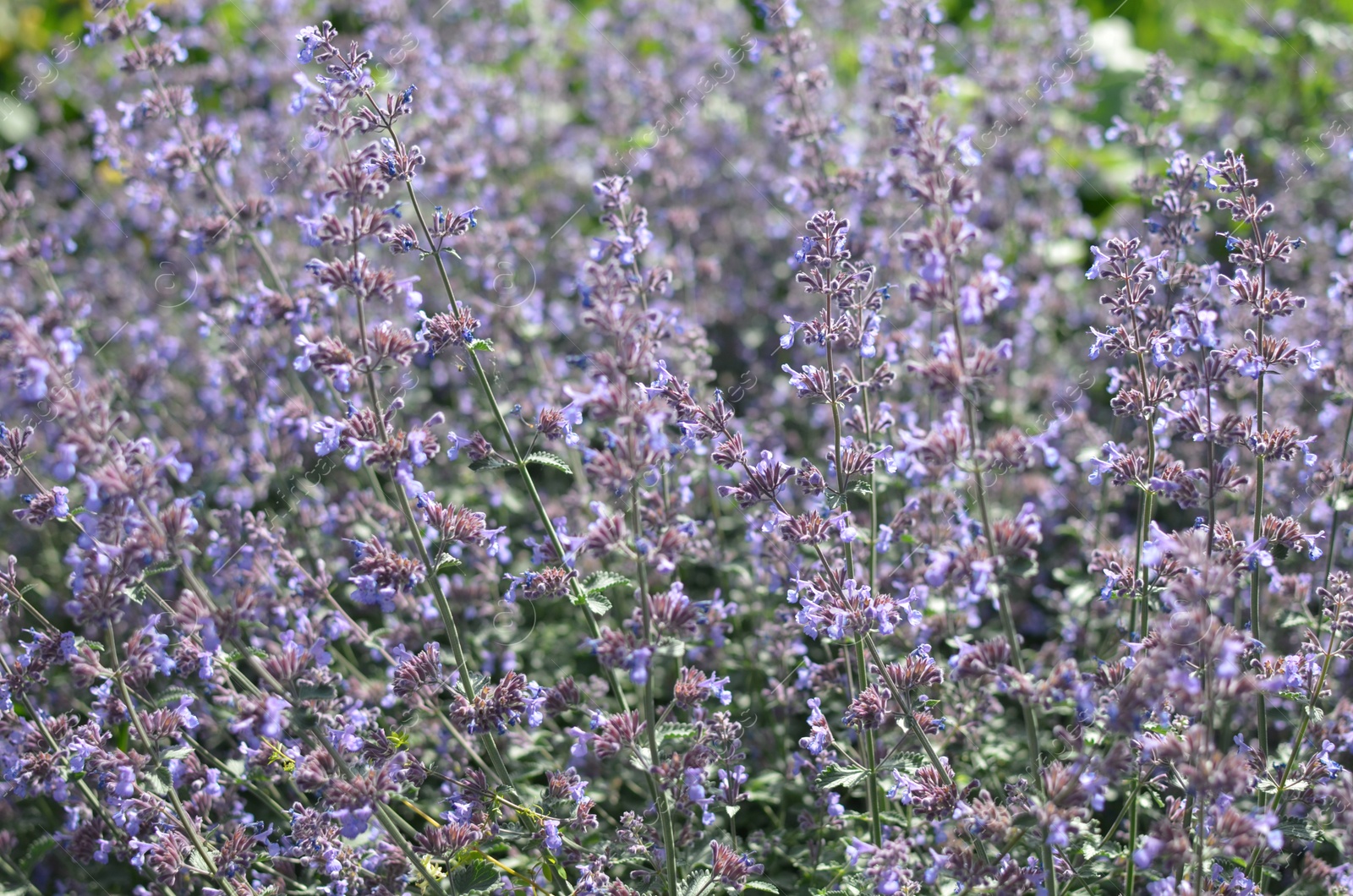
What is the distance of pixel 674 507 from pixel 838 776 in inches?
46.4

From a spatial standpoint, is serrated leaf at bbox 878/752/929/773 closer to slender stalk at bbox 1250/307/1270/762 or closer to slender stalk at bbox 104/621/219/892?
slender stalk at bbox 1250/307/1270/762

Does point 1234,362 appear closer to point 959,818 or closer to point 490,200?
point 959,818

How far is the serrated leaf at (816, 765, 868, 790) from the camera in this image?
3.41m

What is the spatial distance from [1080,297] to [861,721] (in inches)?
194

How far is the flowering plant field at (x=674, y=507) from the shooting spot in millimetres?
3264

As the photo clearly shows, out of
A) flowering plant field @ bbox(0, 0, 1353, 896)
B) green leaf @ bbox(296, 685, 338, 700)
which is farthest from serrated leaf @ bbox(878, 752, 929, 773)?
green leaf @ bbox(296, 685, 338, 700)

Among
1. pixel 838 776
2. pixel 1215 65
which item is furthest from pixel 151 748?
pixel 1215 65

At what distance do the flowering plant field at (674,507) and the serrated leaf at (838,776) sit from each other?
0.15ft

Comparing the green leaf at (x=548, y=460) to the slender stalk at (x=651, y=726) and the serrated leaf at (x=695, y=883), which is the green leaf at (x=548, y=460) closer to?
the slender stalk at (x=651, y=726)

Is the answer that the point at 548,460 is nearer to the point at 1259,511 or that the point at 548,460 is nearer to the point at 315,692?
the point at 315,692

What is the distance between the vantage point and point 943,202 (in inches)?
131

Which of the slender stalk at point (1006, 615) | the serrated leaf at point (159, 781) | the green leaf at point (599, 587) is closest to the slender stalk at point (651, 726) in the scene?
the green leaf at point (599, 587)

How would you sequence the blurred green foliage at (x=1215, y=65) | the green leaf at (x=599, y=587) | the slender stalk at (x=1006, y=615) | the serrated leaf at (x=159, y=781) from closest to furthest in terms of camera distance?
1. the slender stalk at (x=1006, y=615)
2. the green leaf at (x=599, y=587)
3. the serrated leaf at (x=159, y=781)
4. the blurred green foliage at (x=1215, y=65)

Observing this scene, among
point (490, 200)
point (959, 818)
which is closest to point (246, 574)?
point (959, 818)
